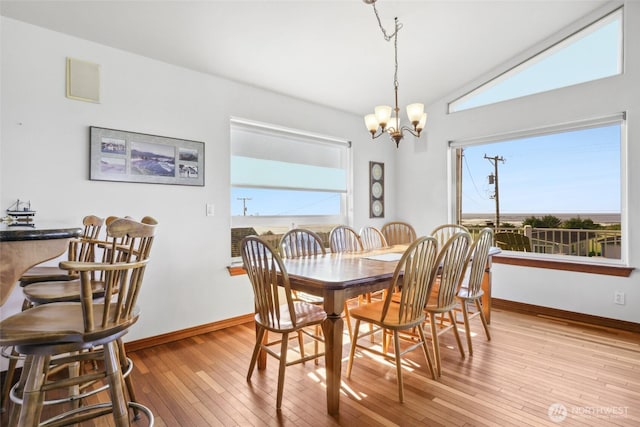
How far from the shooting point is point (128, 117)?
277cm

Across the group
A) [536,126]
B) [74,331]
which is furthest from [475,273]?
[74,331]

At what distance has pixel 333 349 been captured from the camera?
192 centimetres

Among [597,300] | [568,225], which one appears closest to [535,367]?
[597,300]

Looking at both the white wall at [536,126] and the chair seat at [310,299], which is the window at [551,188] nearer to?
the white wall at [536,126]

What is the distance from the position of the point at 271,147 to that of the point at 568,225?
10.9ft

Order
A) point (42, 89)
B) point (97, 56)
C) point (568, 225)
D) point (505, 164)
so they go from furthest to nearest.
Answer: point (505, 164)
point (568, 225)
point (97, 56)
point (42, 89)

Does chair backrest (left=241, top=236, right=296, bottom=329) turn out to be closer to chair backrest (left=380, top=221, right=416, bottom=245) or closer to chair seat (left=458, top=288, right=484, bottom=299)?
chair seat (left=458, top=288, right=484, bottom=299)

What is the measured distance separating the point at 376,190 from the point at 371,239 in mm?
1309

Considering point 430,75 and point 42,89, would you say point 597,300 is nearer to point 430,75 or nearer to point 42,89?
point 430,75

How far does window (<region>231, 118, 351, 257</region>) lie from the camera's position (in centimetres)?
355

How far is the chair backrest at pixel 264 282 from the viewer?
1935 millimetres

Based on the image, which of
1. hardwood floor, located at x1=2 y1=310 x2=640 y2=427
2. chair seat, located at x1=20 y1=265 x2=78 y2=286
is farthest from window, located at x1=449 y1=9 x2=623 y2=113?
chair seat, located at x1=20 y1=265 x2=78 y2=286

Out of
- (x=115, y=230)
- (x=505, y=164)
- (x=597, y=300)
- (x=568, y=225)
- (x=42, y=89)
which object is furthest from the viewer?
(x=505, y=164)

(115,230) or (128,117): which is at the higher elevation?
(128,117)
